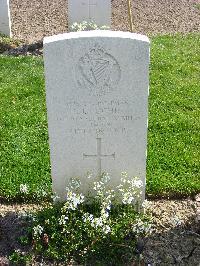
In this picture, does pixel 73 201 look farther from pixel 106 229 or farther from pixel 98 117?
pixel 98 117

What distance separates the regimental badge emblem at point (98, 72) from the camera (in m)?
4.61

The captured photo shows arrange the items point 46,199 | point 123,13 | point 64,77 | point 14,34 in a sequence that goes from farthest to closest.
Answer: point 123,13
point 14,34
point 46,199
point 64,77

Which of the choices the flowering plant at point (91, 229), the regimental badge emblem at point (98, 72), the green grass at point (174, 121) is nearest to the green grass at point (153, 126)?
the green grass at point (174, 121)

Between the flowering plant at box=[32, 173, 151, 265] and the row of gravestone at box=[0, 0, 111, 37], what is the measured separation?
601 centimetres

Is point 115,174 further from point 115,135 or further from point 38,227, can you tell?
point 38,227

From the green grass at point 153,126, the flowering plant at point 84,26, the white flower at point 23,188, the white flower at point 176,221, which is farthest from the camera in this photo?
the flowering plant at point 84,26

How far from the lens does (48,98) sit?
4.80 metres

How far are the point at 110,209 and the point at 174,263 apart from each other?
82cm

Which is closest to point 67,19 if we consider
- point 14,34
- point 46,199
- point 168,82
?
point 14,34

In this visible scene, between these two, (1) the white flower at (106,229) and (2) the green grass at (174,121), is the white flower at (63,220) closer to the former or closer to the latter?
(1) the white flower at (106,229)

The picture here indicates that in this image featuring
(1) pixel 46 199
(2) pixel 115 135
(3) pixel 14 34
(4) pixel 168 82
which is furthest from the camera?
(3) pixel 14 34

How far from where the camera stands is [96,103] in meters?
4.84

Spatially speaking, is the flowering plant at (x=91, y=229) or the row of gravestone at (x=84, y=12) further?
the row of gravestone at (x=84, y=12)

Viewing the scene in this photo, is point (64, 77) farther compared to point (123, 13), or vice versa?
point (123, 13)
